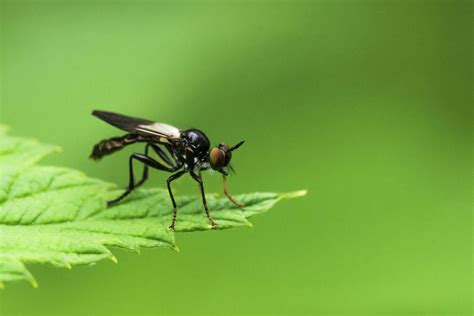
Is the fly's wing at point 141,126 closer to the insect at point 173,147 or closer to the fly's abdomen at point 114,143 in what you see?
the insect at point 173,147

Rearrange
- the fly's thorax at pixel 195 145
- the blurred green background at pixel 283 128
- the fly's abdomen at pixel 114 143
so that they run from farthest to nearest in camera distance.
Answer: the blurred green background at pixel 283 128 → the fly's abdomen at pixel 114 143 → the fly's thorax at pixel 195 145

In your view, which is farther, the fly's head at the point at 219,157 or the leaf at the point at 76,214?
the fly's head at the point at 219,157

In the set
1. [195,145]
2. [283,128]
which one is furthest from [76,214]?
[283,128]

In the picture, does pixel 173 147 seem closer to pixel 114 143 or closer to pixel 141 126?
pixel 141 126

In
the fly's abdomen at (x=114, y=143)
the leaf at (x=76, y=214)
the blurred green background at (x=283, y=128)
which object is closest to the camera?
the leaf at (x=76, y=214)

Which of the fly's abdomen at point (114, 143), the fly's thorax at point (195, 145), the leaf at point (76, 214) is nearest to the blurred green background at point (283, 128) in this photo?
the fly's abdomen at point (114, 143)

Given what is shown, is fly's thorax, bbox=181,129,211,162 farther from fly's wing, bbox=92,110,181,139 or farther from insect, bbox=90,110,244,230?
fly's wing, bbox=92,110,181,139

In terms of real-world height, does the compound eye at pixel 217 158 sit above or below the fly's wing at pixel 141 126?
below
